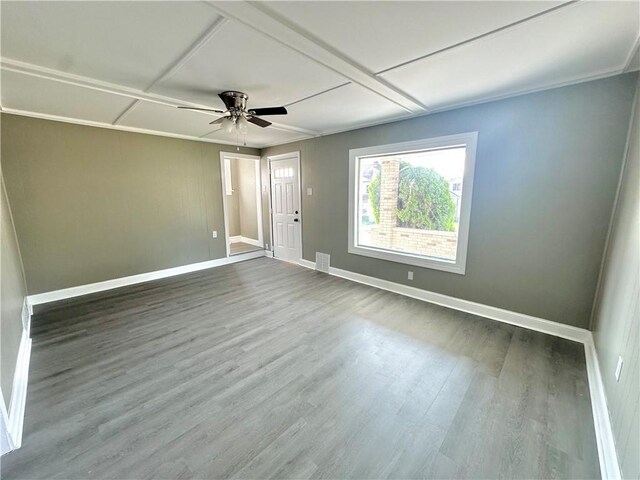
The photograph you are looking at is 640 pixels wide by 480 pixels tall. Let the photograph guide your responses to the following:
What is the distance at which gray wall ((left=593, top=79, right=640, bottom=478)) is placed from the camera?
4.03 feet

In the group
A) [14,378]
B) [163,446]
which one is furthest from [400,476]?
[14,378]

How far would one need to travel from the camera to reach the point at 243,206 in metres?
7.25

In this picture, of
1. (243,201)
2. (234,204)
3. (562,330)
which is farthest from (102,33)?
(234,204)

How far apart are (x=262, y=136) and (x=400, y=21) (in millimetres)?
3502

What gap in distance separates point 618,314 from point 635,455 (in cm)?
99

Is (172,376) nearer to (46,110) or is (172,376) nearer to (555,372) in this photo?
(555,372)

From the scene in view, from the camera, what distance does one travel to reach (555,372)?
2146 millimetres

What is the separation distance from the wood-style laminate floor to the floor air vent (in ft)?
5.39

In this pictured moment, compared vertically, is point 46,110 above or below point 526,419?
above

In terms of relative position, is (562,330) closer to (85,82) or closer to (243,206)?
(85,82)

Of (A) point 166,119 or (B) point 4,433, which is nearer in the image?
(B) point 4,433

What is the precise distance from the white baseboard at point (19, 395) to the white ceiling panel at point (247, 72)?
262cm

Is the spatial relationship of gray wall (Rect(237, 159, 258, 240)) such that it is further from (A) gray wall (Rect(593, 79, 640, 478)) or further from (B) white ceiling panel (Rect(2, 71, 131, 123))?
(A) gray wall (Rect(593, 79, 640, 478))

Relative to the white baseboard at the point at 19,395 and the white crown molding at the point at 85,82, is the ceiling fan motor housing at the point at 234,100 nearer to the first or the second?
the white crown molding at the point at 85,82
